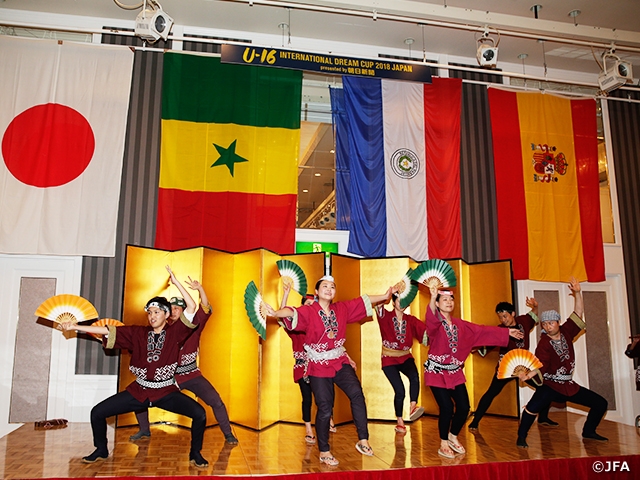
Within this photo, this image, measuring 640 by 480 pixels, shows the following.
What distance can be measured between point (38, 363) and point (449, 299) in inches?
193

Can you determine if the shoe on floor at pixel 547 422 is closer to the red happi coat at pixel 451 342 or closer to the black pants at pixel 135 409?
the red happi coat at pixel 451 342

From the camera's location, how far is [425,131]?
7523 millimetres

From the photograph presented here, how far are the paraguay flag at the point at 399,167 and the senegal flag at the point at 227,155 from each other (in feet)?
2.50

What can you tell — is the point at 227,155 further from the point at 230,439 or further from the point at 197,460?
the point at 197,460

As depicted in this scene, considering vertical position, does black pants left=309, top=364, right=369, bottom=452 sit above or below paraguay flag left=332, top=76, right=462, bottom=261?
below

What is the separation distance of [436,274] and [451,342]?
2.07 ft

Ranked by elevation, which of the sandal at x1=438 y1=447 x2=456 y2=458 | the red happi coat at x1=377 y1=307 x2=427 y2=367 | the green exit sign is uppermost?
the green exit sign

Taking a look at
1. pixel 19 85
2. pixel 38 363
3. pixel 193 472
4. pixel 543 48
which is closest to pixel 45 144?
pixel 19 85

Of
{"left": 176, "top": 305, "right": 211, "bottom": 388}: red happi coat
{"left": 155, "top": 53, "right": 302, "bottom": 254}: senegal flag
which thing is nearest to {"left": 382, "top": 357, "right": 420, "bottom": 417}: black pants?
{"left": 176, "top": 305, "right": 211, "bottom": 388}: red happi coat

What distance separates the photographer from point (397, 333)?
523 cm

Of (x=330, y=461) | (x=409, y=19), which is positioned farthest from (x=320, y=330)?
(x=409, y=19)

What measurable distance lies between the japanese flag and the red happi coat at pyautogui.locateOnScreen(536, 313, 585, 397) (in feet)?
16.3

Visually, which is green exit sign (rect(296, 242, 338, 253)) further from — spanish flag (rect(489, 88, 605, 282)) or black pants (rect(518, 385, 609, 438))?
black pants (rect(518, 385, 609, 438))

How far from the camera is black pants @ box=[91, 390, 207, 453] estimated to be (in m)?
3.97
